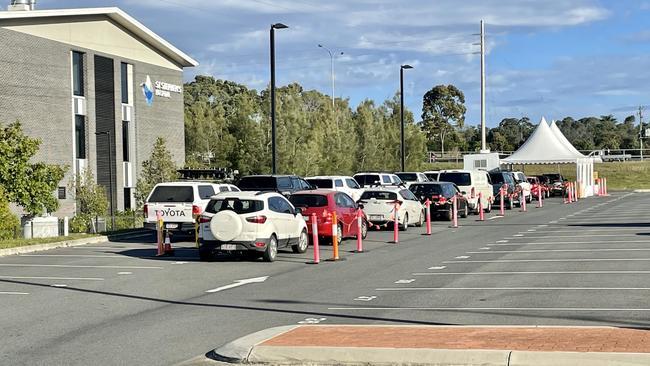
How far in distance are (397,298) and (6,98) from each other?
104ft

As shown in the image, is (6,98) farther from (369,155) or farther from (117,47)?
(369,155)

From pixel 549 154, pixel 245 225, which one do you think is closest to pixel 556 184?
pixel 549 154

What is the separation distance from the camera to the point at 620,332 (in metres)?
10.0

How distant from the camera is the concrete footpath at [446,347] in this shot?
8.67m

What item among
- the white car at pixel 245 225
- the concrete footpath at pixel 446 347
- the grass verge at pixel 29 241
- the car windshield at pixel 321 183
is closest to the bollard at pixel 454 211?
the car windshield at pixel 321 183

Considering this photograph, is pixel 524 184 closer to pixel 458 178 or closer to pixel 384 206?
pixel 458 178

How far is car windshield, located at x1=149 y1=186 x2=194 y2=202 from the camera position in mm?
26859

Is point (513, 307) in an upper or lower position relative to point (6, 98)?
lower

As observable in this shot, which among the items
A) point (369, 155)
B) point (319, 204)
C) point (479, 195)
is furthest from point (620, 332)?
point (369, 155)

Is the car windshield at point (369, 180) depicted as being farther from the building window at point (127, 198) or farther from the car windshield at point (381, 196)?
the building window at point (127, 198)

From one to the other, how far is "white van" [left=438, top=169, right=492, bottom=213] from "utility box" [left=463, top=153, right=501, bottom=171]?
13.2 metres

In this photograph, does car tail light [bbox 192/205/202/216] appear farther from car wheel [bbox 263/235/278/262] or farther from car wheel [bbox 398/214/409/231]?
car wheel [bbox 398/214/409/231]

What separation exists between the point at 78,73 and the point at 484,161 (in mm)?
25533

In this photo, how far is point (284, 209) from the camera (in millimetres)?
22109
